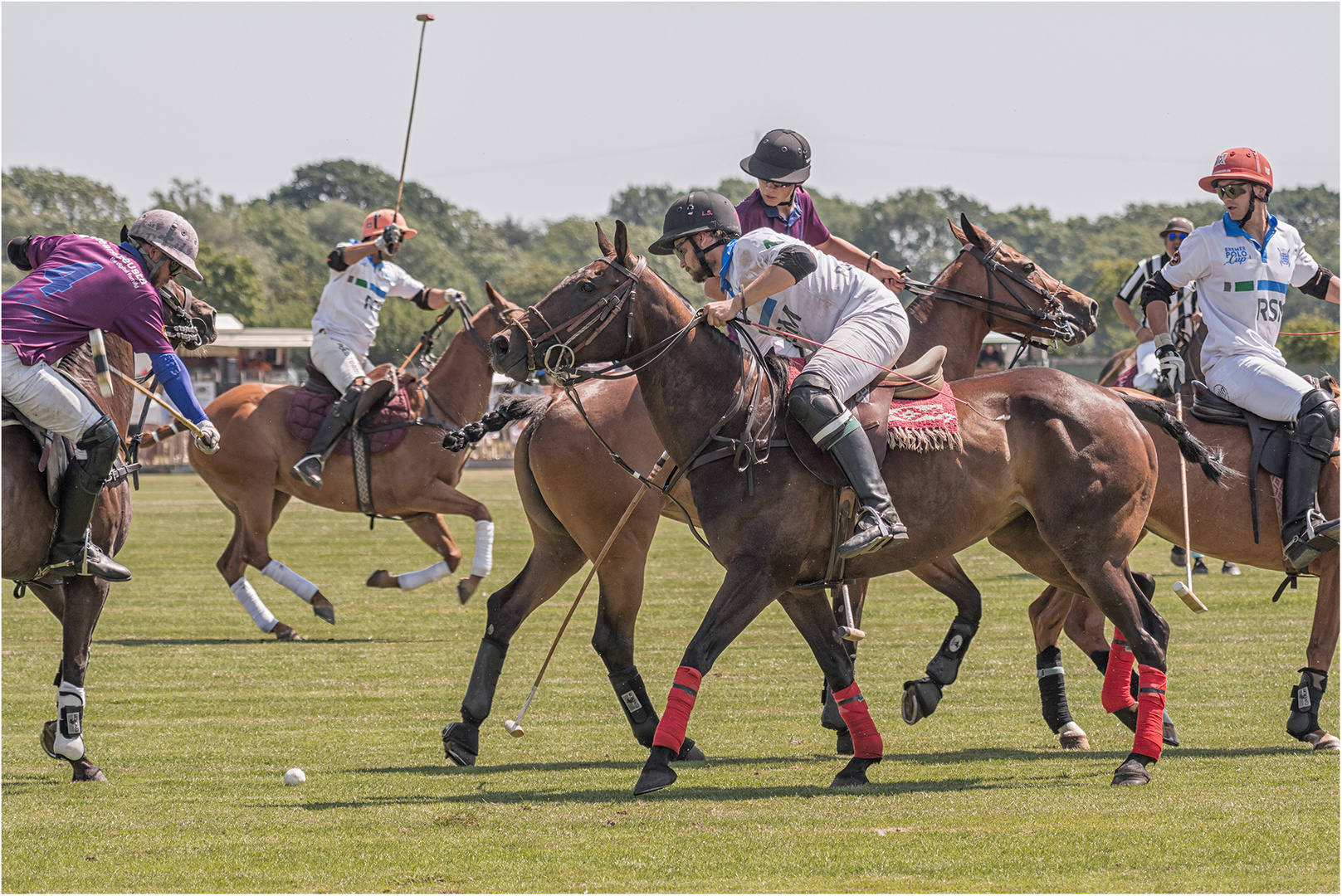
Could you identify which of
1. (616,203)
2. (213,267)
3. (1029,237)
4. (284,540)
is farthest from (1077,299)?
(616,203)

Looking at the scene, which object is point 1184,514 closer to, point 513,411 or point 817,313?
point 817,313

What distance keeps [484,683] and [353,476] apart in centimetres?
550

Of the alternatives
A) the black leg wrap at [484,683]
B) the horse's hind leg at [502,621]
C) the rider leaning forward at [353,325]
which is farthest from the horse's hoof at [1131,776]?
the rider leaning forward at [353,325]

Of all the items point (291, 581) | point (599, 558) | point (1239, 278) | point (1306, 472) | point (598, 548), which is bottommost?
point (291, 581)

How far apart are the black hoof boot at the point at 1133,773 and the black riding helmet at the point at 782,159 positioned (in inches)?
132

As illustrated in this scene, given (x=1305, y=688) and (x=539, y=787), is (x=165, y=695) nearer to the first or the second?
(x=539, y=787)

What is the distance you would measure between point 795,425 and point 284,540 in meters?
15.4

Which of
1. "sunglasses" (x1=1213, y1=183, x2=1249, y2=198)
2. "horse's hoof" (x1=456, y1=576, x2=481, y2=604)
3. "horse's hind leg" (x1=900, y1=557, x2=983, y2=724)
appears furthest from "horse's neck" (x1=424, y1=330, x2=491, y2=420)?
"sunglasses" (x1=1213, y1=183, x2=1249, y2=198)

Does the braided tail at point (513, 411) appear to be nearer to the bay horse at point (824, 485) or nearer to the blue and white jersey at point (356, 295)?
the bay horse at point (824, 485)

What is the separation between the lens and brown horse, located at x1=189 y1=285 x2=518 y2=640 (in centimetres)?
1302

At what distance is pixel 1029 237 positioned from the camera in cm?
12775

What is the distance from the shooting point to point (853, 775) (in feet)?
23.0

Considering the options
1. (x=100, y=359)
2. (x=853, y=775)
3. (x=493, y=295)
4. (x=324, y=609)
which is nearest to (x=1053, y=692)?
(x=853, y=775)

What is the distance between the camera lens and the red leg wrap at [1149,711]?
7.01 metres
